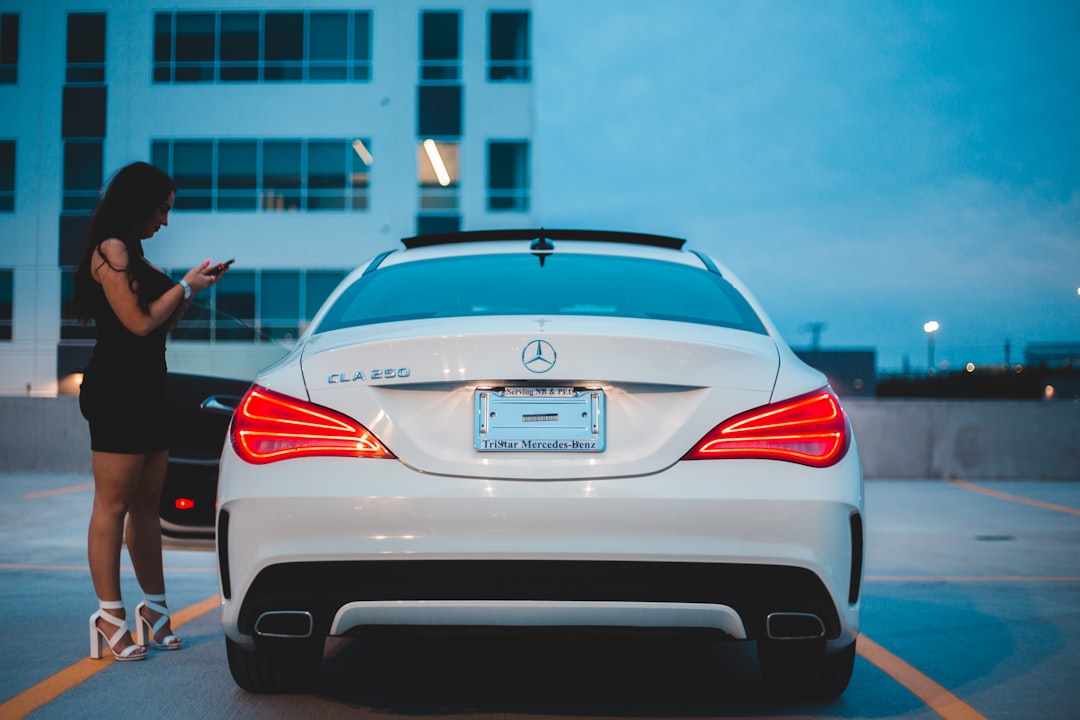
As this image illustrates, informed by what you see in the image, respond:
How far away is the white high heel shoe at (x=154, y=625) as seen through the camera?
459cm

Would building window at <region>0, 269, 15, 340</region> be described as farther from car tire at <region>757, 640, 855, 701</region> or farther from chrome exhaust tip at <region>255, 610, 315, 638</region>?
car tire at <region>757, 640, 855, 701</region>

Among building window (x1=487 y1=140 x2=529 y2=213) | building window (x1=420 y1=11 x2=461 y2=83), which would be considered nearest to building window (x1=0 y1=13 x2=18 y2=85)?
building window (x1=420 y1=11 x2=461 y2=83)

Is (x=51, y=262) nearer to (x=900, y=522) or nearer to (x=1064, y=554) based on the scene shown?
(x=900, y=522)

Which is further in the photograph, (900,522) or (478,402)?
(900,522)

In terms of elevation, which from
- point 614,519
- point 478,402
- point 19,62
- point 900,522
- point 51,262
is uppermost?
point 19,62

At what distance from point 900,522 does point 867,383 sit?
5007cm

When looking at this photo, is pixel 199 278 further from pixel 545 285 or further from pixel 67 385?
pixel 67 385

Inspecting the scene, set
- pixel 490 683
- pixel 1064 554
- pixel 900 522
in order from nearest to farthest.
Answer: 1. pixel 490 683
2. pixel 1064 554
3. pixel 900 522

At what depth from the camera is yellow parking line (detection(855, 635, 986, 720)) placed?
12.2 ft

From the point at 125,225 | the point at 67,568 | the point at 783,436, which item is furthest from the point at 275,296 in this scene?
the point at 783,436

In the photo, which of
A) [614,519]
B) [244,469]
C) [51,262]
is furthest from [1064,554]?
[51,262]

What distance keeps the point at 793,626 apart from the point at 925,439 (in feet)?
40.3

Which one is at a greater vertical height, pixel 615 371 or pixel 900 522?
pixel 615 371

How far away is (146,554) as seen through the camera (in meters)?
4.57
